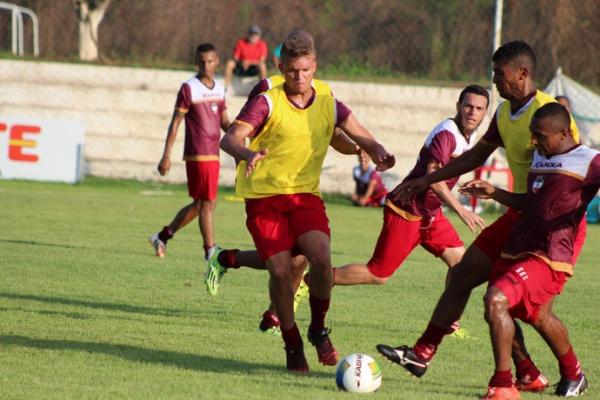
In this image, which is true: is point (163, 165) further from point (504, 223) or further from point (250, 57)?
point (250, 57)

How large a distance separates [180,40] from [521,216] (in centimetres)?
1904

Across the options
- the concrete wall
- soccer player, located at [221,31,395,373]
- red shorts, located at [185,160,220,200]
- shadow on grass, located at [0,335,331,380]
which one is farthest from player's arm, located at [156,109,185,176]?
the concrete wall

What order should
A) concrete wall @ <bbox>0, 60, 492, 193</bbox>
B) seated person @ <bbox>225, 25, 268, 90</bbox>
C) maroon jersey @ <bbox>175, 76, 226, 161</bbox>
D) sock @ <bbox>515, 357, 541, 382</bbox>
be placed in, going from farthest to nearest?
seated person @ <bbox>225, 25, 268, 90</bbox> → concrete wall @ <bbox>0, 60, 492, 193</bbox> → maroon jersey @ <bbox>175, 76, 226, 161</bbox> → sock @ <bbox>515, 357, 541, 382</bbox>

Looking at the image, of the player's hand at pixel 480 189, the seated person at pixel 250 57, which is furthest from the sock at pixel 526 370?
the seated person at pixel 250 57

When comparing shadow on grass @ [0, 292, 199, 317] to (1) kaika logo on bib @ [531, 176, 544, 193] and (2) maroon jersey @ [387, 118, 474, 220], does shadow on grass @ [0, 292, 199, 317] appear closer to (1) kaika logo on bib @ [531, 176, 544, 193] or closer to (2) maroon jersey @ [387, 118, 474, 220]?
(2) maroon jersey @ [387, 118, 474, 220]

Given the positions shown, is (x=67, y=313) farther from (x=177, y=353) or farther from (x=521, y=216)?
(x=521, y=216)

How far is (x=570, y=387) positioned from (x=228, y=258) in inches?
124

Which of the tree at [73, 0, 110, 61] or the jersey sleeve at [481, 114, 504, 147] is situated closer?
the jersey sleeve at [481, 114, 504, 147]

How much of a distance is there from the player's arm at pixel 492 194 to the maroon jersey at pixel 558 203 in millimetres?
146

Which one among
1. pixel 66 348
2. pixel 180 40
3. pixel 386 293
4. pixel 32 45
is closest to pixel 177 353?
pixel 66 348

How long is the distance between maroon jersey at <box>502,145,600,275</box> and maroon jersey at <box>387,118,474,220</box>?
2110 millimetres

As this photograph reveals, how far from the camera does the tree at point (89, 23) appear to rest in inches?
1007

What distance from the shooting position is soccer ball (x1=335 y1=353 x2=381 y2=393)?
676 centimetres

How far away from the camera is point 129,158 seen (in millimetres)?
23938
